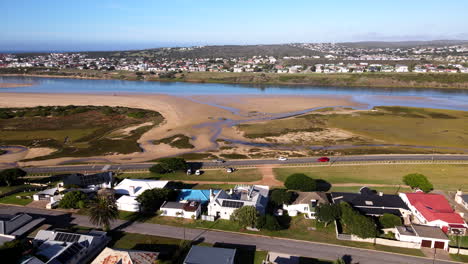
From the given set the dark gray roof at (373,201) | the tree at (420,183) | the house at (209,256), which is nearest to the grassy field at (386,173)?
the tree at (420,183)

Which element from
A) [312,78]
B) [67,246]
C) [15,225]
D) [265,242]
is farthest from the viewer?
[312,78]

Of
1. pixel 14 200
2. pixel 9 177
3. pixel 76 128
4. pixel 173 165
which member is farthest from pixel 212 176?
pixel 76 128

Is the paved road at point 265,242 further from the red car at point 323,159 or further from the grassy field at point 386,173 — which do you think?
the red car at point 323,159

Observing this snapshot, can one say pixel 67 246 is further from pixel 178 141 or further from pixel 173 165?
pixel 178 141

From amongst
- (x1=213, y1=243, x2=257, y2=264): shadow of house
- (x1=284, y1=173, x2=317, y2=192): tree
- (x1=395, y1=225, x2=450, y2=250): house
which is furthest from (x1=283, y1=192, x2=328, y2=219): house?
(x1=213, y1=243, x2=257, y2=264): shadow of house

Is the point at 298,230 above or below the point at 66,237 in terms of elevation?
below
